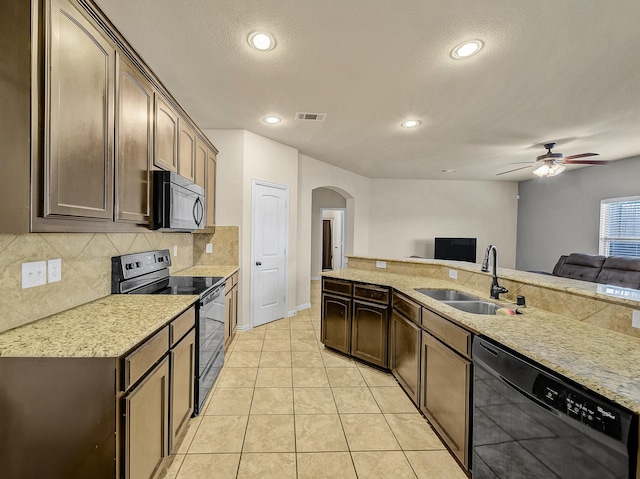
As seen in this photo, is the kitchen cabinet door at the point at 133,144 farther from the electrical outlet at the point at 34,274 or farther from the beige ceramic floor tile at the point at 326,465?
the beige ceramic floor tile at the point at 326,465

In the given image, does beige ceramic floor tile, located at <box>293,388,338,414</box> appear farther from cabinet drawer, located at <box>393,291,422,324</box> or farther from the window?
the window

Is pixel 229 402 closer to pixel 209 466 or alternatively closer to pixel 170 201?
pixel 209 466

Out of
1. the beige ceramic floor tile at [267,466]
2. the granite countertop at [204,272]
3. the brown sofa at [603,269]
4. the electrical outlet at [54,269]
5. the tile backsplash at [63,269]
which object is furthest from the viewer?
the brown sofa at [603,269]

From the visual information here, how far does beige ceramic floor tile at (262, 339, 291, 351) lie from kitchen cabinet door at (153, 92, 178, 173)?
2.14 m

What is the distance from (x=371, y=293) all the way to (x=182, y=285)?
168 cm

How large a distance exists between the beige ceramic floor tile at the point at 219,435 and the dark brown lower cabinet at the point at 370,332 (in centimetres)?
124

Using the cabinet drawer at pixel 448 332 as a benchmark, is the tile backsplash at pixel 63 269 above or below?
above

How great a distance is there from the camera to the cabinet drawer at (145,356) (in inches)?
44.9

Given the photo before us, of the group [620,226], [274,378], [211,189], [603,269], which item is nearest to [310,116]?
[211,189]

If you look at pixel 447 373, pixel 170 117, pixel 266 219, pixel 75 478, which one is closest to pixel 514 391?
pixel 447 373

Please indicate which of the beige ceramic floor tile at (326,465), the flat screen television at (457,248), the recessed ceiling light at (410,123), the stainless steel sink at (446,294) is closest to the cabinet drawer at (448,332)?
the stainless steel sink at (446,294)

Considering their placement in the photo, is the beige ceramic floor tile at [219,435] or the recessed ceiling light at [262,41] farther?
the recessed ceiling light at [262,41]

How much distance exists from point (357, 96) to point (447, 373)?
2437 millimetres

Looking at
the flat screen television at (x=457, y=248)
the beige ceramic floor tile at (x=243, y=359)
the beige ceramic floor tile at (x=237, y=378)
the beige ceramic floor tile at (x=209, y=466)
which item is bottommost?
the beige ceramic floor tile at (x=209, y=466)
